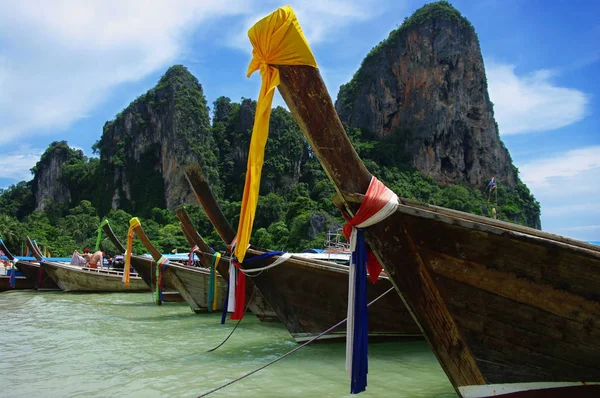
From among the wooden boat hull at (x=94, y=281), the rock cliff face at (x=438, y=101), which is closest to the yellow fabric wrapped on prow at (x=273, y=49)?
the wooden boat hull at (x=94, y=281)

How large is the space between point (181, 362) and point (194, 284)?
4.06m

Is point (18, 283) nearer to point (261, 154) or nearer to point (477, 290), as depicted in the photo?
point (261, 154)

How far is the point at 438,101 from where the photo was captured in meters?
57.6

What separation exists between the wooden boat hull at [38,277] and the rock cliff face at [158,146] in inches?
1457

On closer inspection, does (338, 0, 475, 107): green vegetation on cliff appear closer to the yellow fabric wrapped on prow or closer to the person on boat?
the person on boat

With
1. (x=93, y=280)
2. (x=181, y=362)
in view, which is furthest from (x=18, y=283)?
(x=181, y=362)

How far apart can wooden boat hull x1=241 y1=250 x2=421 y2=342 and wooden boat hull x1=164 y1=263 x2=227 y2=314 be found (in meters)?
3.33

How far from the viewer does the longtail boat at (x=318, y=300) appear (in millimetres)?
4961

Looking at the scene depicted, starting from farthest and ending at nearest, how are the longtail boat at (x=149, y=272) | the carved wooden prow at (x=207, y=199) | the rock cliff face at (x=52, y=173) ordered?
the rock cliff face at (x=52, y=173)
the longtail boat at (x=149, y=272)
the carved wooden prow at (x=207, y=199)

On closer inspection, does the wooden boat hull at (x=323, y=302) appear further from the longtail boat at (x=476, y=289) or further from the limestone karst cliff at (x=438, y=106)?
the limestone karst cliff at (x=438, y=106)

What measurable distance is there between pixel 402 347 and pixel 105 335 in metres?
4.35

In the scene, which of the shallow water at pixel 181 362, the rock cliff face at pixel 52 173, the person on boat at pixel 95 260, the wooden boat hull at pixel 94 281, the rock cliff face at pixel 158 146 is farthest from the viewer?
the rock cliff face at pixel 52 173

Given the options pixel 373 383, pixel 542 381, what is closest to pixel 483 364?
pixel 542 381

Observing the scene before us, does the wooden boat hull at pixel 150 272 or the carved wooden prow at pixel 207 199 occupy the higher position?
the carved wooden prow at pixel 207 199
